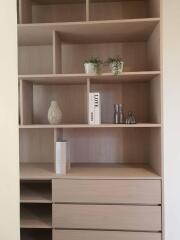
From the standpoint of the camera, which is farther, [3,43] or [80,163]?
[80,163]

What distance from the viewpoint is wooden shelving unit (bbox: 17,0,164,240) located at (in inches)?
76.1

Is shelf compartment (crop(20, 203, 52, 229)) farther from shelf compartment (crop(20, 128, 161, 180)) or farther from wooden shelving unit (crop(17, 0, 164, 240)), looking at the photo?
shelf compartment (crop(20, 128, 161, 180))

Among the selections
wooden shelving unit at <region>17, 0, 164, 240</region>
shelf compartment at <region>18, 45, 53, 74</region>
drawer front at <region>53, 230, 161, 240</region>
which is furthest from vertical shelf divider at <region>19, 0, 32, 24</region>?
drawer front at <region>53, 230, 161, 240</region>

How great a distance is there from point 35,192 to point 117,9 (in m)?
1.72

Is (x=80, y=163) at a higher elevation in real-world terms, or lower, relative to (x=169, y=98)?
lower

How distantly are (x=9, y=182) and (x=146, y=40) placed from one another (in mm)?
2009

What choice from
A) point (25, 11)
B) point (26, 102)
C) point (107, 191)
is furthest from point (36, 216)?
point (25, 11)

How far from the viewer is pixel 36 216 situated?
2.17 m

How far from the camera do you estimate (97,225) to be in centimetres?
193

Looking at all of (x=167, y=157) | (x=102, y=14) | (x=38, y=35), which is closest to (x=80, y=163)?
(x=167, y=157)

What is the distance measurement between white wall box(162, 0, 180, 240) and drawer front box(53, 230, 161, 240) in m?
0.51

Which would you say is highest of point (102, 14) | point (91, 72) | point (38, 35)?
point (102, 14)

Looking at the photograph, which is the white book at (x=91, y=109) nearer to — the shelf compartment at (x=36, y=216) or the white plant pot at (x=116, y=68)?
the white plant pot at (x=116, y=68)

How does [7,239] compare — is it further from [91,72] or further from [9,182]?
[91,72]
